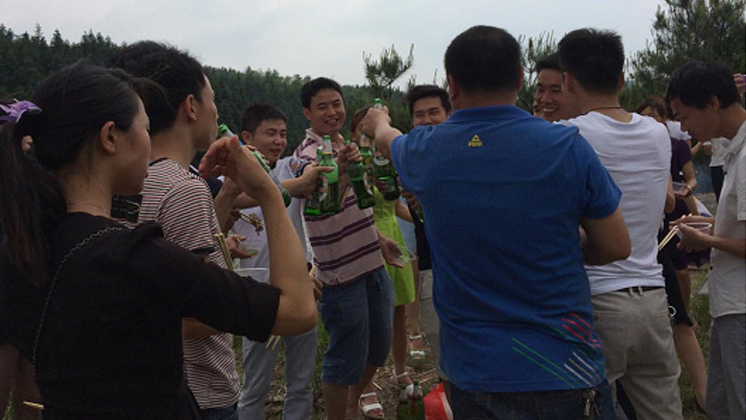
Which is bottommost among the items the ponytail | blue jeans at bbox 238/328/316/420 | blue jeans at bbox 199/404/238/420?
blue jeans at bbox 238/328/316/420

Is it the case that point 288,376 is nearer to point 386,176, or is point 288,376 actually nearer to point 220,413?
point 386,176

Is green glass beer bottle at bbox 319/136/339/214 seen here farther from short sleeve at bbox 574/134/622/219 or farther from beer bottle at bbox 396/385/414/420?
short sleeve at bbox 574/134/622/219

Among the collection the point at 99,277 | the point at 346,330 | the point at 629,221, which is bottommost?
the point at 346,330

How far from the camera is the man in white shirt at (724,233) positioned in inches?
110

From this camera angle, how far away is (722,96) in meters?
3.08

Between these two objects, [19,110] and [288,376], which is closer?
[19,110]

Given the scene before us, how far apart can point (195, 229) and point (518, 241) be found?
109 cm

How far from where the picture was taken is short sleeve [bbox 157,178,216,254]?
2084mm

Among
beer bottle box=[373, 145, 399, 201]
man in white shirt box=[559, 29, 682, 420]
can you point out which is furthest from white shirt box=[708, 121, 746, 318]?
beer bottle box=[373, 145, 399, 201]

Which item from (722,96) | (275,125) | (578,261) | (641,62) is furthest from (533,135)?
(641,62)

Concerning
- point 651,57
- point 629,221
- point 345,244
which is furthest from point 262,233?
point 651,57

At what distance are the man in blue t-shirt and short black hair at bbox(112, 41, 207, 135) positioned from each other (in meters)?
0.88

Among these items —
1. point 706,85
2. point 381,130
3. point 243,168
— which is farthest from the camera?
point 706,85

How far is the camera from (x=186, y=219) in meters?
2.09
